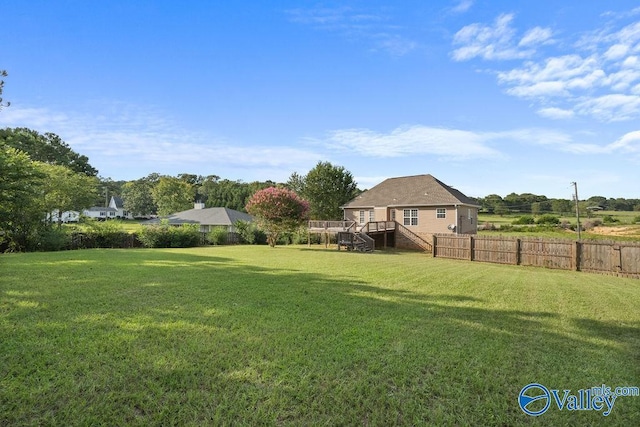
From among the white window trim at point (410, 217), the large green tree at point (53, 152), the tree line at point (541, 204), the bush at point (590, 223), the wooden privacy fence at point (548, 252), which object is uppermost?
the large green tree at point (53, 152)

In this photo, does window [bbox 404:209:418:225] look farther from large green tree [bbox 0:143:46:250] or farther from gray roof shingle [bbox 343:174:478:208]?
large green tree [bbox 0:143:46:250]

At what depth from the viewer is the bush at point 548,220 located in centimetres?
4019

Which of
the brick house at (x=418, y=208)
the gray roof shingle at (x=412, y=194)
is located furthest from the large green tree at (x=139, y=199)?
the brick house at (x=418, y=208)

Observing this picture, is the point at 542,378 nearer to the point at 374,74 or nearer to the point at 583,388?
the point at 583,388

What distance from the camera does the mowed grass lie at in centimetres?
267

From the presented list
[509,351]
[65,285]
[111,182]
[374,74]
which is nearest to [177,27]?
[374,74]

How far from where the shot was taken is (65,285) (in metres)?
6.83

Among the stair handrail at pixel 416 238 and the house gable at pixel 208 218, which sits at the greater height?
the house gable at pixel 208 218

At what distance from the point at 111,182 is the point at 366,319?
10157cm

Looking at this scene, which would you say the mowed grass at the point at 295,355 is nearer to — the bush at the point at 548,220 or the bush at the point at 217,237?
the bush at the point at 217,237

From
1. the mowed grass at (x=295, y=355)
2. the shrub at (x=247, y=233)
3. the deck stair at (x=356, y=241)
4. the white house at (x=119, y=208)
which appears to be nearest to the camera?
the mowed grass at (x=295, y=355)

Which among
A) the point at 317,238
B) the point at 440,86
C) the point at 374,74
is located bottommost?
the point at 317,238

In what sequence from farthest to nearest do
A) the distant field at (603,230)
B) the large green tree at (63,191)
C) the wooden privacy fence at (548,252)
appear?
the distant field at (603,230) < the large green tree at (63,191) < the wooden privacy fence at (548,252)

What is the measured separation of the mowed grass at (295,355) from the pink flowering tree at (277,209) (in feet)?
49.1
